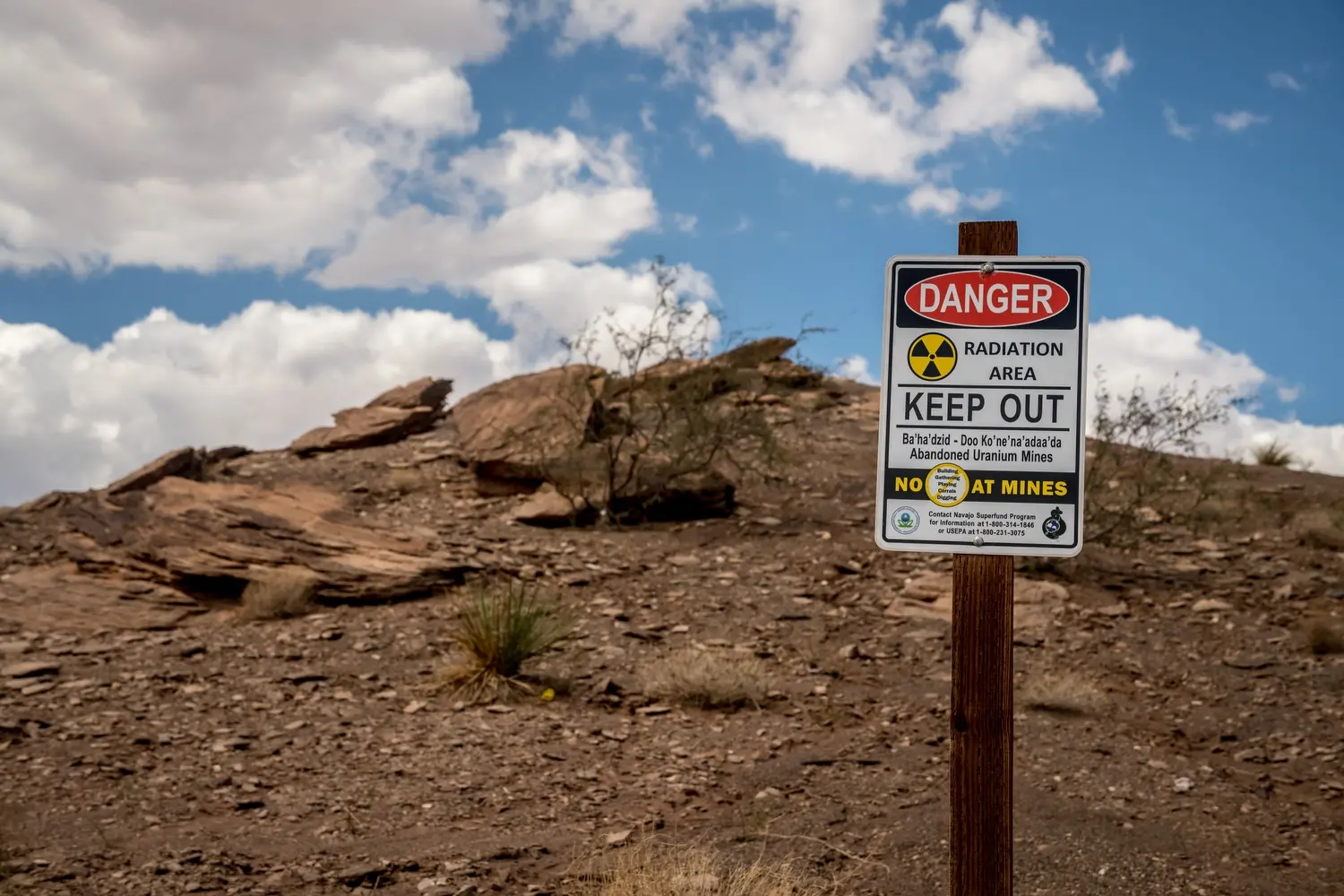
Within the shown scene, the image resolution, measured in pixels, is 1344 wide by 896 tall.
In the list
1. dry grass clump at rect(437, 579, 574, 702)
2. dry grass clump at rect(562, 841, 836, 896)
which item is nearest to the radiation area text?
dry grass clump at rect(562, 841, 836, 896)

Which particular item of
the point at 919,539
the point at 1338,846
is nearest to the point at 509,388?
the point at 1338,846

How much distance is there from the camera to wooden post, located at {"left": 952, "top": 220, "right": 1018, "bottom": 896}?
12.1ft

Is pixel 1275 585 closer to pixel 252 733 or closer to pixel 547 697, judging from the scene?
pixel 547 697

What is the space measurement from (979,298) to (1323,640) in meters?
8.68

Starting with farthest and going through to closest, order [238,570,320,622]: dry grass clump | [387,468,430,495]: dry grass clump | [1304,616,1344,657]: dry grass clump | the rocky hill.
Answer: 1. [387,468,430,495]: dry grass clump
2. [238,570,320,622]: dry grass clump
3. [1304,616,1344,657]: dry grass clump
4. the rocky hill

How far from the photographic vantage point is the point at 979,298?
12.3ft

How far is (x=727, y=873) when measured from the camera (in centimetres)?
535

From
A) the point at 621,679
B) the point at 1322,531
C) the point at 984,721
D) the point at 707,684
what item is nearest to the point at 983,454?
the point at 984,721

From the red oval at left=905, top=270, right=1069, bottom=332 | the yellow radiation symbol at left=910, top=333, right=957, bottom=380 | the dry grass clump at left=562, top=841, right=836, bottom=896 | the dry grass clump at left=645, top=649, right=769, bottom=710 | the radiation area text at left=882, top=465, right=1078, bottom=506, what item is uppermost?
the red oval at left=905, top=270, right=1069, bottom=332

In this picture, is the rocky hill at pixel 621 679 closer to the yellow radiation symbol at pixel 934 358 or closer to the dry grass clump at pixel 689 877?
the dry grass clump at pixel 689 877

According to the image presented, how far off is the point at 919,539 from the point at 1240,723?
22.4 ft

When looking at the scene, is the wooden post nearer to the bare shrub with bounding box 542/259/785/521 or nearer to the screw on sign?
the screw on sign

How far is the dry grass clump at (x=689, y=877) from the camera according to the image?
4.86 metres

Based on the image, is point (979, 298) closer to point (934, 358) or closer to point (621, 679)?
point (934, 358)
